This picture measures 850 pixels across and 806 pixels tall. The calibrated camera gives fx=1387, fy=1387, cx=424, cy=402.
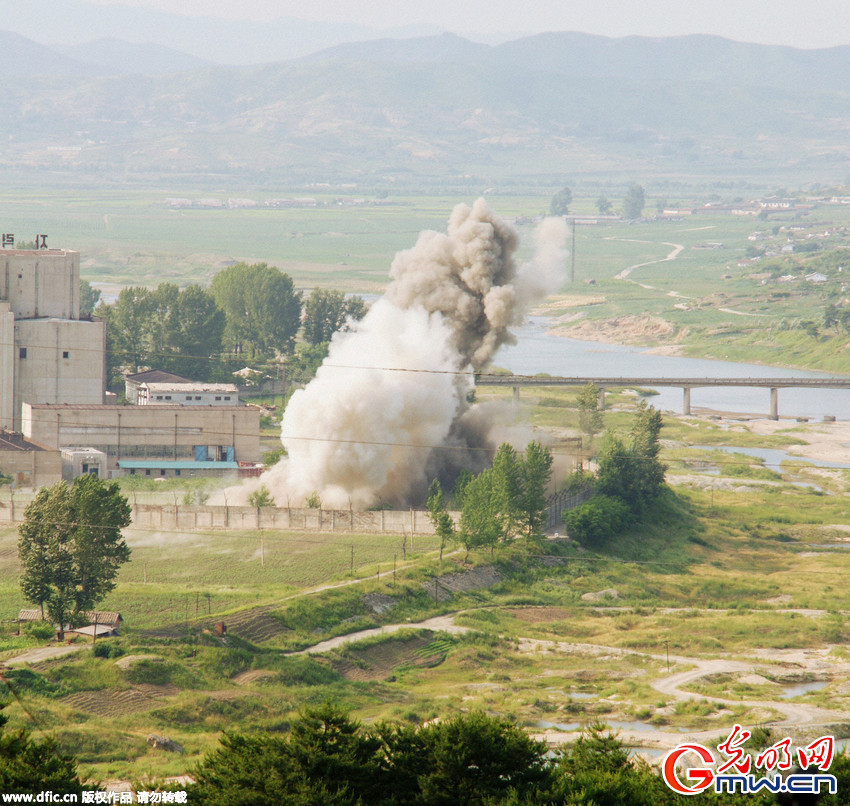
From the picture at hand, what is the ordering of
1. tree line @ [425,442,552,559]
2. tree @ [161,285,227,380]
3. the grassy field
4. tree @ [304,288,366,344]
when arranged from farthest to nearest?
tree @ [304,288,366,344] < tree @ [161,285,227,380] < tree line @ [425,442,552,559] < the grassy field

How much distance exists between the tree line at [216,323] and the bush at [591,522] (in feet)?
184

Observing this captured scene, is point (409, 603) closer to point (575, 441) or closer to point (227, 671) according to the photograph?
point (227, 671)

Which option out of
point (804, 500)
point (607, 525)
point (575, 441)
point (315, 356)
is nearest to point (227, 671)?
point (607, 525)

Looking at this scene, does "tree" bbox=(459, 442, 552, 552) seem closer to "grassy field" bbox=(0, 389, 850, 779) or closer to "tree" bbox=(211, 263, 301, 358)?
"grassy field" bbox=(0, 389, 850, 779)

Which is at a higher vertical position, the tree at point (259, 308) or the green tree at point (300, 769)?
the tree at point (259, 308)

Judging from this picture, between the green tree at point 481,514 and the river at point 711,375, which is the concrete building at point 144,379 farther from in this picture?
the river at point 711,375

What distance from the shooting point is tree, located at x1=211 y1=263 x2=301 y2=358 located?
15988 cm

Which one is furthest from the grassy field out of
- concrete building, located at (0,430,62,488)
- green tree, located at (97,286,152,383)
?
green tree, located at (97,286,152,383)

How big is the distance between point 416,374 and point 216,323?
59184 mm

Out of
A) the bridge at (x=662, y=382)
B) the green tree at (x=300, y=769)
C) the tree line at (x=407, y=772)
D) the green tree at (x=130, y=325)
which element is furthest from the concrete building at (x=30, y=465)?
the green tree at (x=300, y=769)

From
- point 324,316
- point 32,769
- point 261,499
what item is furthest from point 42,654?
point 324,316

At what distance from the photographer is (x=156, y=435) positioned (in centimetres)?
10156

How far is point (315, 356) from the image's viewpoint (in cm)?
15000

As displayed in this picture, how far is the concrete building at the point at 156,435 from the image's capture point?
9894cm
